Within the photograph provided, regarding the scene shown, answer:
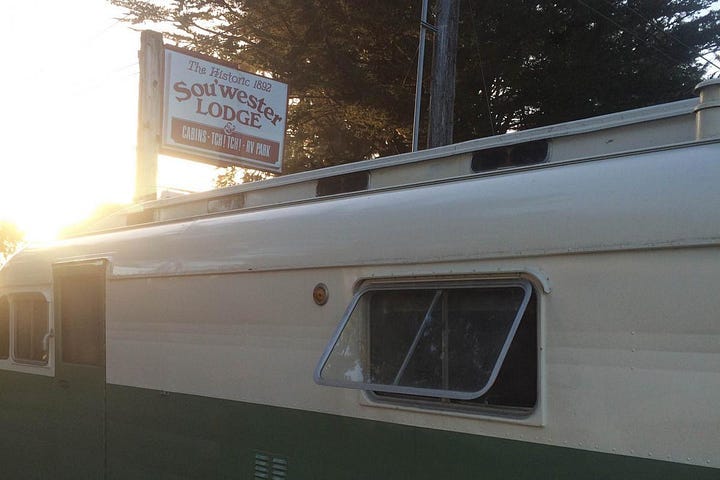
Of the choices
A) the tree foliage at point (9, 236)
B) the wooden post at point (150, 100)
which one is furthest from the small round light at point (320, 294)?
the tree foliage at point (9, 236)

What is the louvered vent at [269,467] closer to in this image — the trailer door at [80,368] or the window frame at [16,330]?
the trailer door at [80,368]

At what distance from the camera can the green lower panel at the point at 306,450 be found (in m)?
2.54

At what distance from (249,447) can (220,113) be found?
7.60 m

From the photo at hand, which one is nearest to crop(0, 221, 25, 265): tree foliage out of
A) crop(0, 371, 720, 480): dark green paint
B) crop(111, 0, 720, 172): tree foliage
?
crop(111, 0, 720, 172): tree foliage

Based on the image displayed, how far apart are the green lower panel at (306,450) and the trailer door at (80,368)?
8.1 inches

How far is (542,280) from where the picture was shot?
268 centimetres

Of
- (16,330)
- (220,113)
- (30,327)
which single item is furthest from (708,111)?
(220,113)

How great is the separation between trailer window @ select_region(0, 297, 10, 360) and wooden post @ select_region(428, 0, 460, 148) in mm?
5271

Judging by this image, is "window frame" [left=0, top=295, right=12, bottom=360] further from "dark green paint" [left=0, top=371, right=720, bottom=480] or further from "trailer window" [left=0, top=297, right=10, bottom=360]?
"dark green paint" [left=0, top=371, right=720, bottom=480]

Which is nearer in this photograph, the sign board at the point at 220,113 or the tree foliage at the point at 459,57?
the sign board at the point at 220,113

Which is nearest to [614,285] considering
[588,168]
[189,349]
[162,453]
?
[588,168]

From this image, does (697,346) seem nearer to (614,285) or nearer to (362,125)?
(614,285)

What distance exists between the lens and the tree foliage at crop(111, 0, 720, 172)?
13328 mm

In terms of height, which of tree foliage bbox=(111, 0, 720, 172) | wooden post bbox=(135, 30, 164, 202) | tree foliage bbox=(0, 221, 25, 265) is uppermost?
tree foliage bbox=(111, 0, 720, 172)
